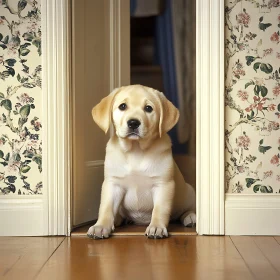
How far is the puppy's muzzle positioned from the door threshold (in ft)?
1.69

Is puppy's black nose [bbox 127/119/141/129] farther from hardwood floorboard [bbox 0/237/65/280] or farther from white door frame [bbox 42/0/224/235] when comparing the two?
hardwood floorboard [bbox 0/237/65/280]

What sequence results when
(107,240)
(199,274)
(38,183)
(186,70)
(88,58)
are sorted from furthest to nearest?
(186,70) → (88,58) → (38,183) → (107,240) → (199,274)

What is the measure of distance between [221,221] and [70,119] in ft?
2.86

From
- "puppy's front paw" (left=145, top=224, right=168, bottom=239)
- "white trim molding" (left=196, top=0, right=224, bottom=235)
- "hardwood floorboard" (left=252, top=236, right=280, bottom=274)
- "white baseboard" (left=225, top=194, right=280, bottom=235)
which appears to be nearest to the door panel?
"puppy's front paw" (left=145, top=224, right=168, bottom=239)

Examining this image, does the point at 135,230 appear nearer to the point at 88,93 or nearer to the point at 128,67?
the point at 88,93

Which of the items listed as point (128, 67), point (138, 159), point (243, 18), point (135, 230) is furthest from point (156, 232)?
point (128, 67)

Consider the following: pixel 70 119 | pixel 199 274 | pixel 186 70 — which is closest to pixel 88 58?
pixel 70 119

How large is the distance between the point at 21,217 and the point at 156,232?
65cm

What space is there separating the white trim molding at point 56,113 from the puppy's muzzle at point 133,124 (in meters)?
0.32

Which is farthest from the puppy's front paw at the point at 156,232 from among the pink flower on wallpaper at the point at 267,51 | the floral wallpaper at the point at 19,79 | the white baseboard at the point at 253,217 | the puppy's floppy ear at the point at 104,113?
the pink flower on wallpaper at the point at 267,51

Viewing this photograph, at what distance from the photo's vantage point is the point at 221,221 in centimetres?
246

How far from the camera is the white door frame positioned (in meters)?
2.44

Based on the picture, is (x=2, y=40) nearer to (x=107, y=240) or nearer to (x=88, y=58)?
(x=88, y=58)

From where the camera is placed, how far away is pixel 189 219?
107 inches
